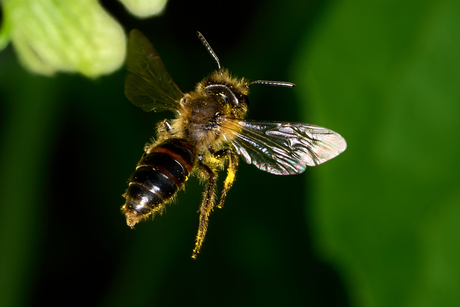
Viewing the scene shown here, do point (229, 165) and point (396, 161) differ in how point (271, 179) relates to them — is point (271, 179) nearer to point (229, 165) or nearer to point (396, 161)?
point (396, 161)

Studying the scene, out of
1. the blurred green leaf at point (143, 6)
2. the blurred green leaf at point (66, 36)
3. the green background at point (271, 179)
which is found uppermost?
the blurred green leaf at point (143, 6)

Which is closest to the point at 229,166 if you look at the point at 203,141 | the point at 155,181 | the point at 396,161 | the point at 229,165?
the point at 229,165

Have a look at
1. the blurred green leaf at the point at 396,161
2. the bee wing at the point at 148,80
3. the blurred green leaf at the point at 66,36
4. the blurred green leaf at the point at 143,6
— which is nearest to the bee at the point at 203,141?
the bee wing at the point at 148,80

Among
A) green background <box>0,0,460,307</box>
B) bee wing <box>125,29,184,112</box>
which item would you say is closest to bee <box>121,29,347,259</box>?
bee wing <box>125,29,184,112</box>

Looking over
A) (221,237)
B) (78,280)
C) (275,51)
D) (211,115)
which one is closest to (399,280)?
(221,237)

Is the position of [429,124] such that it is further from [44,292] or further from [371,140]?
[44,292]

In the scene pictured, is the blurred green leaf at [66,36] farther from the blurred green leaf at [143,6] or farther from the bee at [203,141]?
the bee at [203,141]
